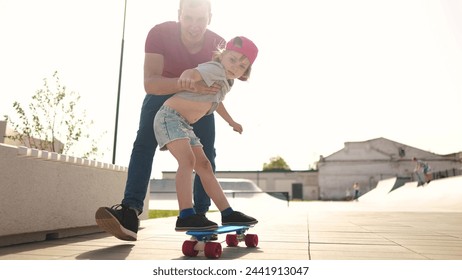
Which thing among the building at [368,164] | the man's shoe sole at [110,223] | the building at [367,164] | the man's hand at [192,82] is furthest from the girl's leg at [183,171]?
the building at [368,164]

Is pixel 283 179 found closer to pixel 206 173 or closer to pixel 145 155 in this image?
pixel 145 155

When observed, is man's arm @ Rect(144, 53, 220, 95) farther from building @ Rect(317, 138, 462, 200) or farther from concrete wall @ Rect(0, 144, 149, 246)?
building @ Rect(317, 138, 462, 200)

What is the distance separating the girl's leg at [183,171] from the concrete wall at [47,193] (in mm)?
1238

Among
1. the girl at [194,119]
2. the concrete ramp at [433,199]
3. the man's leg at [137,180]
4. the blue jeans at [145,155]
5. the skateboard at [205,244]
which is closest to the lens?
the skateboard at [205,244]

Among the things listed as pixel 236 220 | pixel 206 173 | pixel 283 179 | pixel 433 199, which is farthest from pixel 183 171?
pixel 283 179

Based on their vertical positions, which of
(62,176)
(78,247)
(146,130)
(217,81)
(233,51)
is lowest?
(78,247)

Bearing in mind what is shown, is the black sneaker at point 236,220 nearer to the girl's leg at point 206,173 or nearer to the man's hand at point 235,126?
the girl's leg at point 206,173

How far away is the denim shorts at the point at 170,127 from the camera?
7.22ft

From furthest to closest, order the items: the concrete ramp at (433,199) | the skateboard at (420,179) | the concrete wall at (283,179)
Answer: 1. the concrete wall at (283,179)
2. the skateboard at (420,179)
3. the concrete ramp at (433,199)
